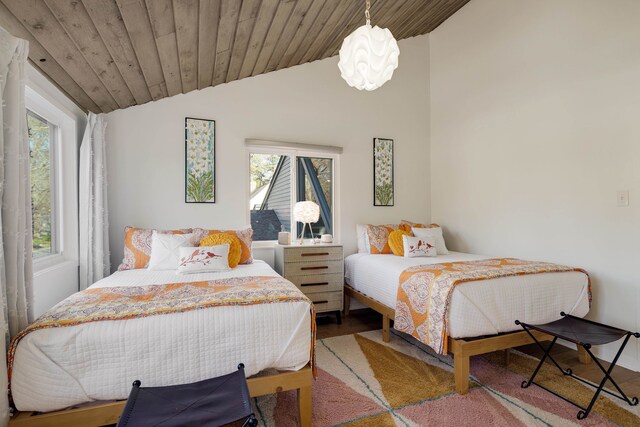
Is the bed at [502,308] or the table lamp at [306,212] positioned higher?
the table lamp at [306,212]

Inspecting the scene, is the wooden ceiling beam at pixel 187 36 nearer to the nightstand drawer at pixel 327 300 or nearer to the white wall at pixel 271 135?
the white wall at pixel 271 135

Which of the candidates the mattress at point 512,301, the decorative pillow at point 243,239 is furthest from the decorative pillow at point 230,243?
the mattress at point 512,301

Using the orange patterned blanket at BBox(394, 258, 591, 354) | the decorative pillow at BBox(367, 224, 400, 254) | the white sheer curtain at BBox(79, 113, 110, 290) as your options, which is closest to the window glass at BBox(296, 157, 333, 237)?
the decorative pillow at BBox(367, 224, 400, 254)

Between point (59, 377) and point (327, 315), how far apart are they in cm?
262

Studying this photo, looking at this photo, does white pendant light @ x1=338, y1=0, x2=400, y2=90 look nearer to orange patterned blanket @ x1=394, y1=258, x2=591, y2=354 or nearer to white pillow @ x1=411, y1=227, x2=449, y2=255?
orange patterned blanket @ x1=394, y1=258, x2=591, y2=354

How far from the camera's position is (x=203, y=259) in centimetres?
255

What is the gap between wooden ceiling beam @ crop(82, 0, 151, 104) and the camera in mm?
1639

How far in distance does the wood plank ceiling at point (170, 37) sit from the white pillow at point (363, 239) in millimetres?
1962

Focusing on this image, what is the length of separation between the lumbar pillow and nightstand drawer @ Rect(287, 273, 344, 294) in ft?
3.47

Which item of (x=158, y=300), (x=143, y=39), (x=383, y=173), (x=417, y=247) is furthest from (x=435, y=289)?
(x=143, y=39)

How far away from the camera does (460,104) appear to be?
391 centimetres

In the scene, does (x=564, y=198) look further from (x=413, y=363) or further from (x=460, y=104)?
(x=413, y=363)

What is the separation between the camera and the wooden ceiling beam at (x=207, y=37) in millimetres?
2016

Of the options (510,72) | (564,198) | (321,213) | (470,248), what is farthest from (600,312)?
(321,213)
